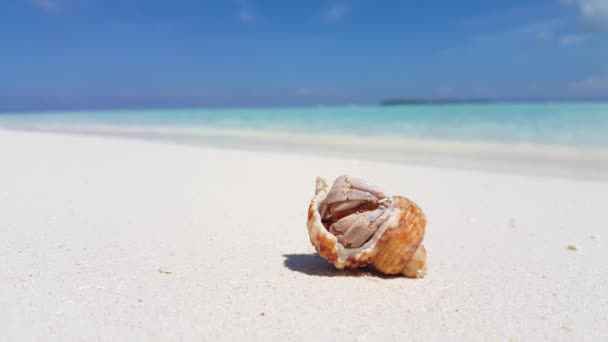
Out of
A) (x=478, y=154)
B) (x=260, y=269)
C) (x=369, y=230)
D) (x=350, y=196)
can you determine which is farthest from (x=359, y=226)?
(x=478, y=154)

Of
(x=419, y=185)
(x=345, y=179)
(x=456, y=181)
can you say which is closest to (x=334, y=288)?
(x=345, y=179)

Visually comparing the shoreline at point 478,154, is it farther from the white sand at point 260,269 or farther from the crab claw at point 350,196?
the crab claw at point 350,196

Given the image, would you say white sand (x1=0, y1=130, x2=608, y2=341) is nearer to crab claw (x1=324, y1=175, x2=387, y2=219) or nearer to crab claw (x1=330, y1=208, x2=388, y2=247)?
crab claw (x1=330, y1=208, x2=388, y2=247)

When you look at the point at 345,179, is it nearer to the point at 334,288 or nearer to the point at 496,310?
the point at 334,288

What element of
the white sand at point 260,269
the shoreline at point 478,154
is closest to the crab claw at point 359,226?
the white sand at point 260,269

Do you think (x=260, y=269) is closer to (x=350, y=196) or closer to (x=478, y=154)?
(x=350, y=196)

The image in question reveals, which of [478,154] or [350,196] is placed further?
[478,154]
